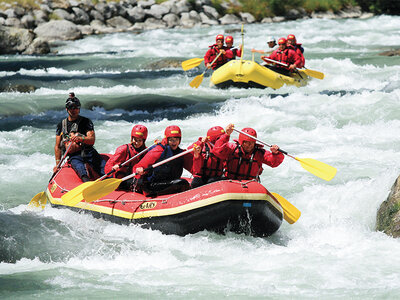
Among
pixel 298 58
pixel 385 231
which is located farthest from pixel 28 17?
pixel 385 231

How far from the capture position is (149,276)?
517cm

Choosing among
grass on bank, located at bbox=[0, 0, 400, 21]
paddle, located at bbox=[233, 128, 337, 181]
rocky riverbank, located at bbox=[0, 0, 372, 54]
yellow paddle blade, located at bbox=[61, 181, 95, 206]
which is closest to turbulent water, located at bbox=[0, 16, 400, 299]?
yellow paddle blade, located at bbox=[61, 181, 95, 206]

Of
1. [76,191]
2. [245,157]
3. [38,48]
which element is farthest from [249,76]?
[38,48]

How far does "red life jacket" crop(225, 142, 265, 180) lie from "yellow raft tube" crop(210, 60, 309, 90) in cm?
791

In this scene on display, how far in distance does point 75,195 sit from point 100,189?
387mm

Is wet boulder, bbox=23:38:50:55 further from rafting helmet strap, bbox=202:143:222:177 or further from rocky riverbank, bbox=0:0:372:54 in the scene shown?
rafting helmet strap, bbox=202:143:222:177

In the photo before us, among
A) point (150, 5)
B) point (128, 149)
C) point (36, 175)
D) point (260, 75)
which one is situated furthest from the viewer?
point (150, 5)

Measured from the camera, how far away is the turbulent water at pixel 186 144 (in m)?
5.02

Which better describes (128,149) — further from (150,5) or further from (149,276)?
(150,5)

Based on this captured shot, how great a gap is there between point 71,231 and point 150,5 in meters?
25.1

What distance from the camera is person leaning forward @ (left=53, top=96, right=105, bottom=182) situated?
6.97 meters

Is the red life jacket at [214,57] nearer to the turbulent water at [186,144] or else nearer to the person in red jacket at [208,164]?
the turbulent water at [186,144]

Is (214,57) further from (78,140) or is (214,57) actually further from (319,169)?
(319,169)

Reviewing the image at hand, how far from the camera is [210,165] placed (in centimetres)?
620
